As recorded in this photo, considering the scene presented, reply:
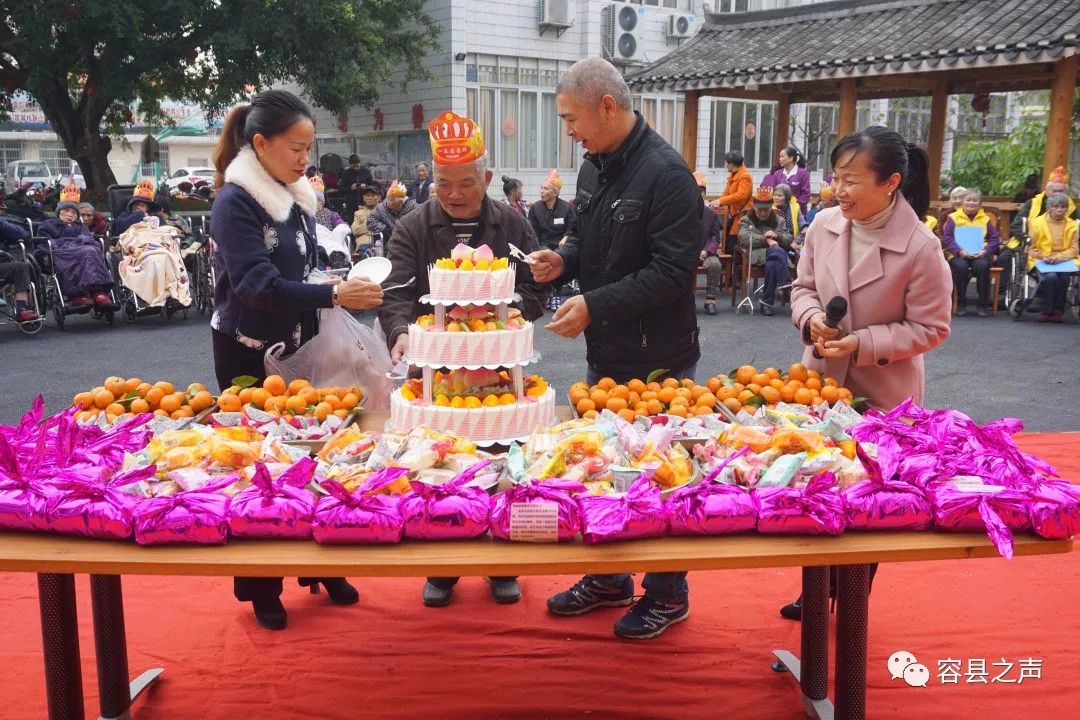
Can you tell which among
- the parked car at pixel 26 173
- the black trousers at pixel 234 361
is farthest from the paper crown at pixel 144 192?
the parked car at pixel 26 173

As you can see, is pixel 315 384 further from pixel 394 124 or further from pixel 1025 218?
pixel 394 124

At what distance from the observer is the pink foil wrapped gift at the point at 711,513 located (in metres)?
1.83

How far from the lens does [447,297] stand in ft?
8.26

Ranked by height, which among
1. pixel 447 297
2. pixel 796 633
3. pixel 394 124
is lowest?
pixel 796 633

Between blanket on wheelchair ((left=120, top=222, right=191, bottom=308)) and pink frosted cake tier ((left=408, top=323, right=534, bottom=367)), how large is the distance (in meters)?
7.97

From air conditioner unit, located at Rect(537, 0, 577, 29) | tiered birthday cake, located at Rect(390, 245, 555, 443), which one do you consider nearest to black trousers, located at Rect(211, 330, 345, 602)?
tiered birthday cake, located at Rect(390, 245, 555, 443)

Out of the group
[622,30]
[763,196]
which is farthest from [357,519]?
[622,30]

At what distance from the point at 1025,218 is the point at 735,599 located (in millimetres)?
9433

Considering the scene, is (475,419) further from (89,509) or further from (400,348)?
(89,509)

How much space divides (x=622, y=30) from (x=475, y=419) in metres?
20.3

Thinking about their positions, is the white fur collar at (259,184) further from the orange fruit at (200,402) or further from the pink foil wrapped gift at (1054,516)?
the pink foil wrapped gift at (1054,516)

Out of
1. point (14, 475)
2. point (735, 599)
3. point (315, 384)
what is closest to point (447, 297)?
point (315, 384)

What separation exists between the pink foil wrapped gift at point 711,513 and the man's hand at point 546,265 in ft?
4.12

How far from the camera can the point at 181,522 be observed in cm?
179
